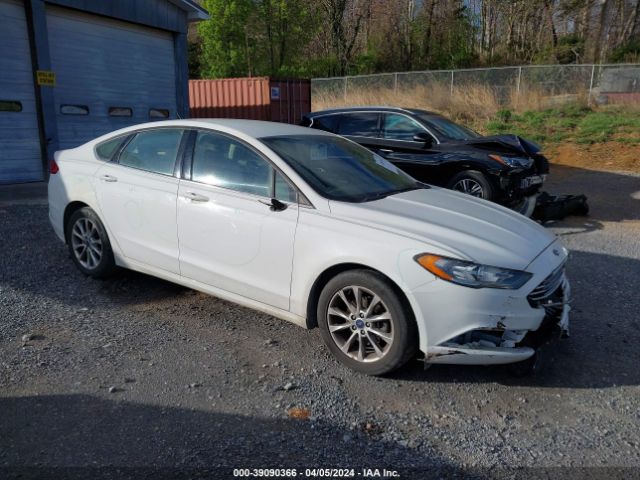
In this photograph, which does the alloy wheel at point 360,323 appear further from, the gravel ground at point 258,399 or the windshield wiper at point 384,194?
the windshield wiper at point 384,194

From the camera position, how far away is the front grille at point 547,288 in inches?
129

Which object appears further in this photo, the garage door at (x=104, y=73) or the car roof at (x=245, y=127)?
the garage door at (x=104, y=73)

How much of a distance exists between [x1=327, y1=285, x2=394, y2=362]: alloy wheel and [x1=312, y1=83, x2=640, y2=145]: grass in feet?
50.7

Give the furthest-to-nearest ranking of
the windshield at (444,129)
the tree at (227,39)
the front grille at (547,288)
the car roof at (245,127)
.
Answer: the tree at (227,39) < the windshield at (444,129) < the car roof at (245,127) < the front grille at (547,288)

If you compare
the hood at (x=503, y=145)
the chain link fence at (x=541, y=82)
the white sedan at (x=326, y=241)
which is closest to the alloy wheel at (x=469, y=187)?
the hood at (x=503, y=145)

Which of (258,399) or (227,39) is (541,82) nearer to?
(227,39)

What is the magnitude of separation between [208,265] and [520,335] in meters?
2.26

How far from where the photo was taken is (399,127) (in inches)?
345

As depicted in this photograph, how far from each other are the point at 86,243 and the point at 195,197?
1627 millimetres

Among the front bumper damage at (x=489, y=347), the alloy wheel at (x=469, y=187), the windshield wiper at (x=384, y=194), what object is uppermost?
the windshield wiper at (x=384, y=194)

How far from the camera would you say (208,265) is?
4121 mm

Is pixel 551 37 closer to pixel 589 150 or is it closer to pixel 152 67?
pixel 589 150

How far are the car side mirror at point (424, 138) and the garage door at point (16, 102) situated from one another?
7.84 metres

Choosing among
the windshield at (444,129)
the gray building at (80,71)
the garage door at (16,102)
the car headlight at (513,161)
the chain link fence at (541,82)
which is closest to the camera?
the car headlight at (513,161)
